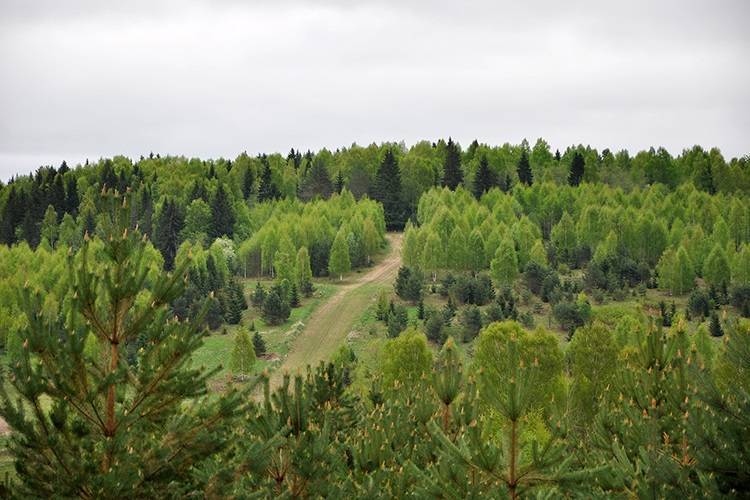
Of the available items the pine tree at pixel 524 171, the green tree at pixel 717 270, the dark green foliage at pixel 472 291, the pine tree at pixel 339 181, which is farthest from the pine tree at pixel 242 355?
the pine tree at pixel 524 171

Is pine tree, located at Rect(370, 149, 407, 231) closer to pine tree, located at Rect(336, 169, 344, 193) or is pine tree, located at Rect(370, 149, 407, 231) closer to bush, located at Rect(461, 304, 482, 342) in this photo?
pine tree, located at Rect(336, 169, 344, 193)

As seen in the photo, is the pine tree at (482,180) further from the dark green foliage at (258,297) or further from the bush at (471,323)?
the bush at (471,323)

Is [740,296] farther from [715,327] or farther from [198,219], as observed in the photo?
[198,219]

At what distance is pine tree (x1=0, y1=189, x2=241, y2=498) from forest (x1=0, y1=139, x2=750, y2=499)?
0.03m

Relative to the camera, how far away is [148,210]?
101 m

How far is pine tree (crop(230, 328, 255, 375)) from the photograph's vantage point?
171ft

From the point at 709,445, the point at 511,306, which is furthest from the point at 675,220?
the point at 709,445

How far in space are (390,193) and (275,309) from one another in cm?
4634

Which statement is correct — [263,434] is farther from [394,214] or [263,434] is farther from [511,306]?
[394,214]

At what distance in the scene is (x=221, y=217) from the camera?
9825 centimetres

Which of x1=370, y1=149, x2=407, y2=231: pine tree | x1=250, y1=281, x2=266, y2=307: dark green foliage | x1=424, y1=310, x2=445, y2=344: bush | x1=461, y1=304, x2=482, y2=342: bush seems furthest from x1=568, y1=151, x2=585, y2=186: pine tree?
x1=424, y1=310, x2=445, y2=344: bush

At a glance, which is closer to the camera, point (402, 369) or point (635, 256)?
point (402, 369)

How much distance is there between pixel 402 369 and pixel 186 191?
246ft

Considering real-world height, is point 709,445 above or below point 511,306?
above
